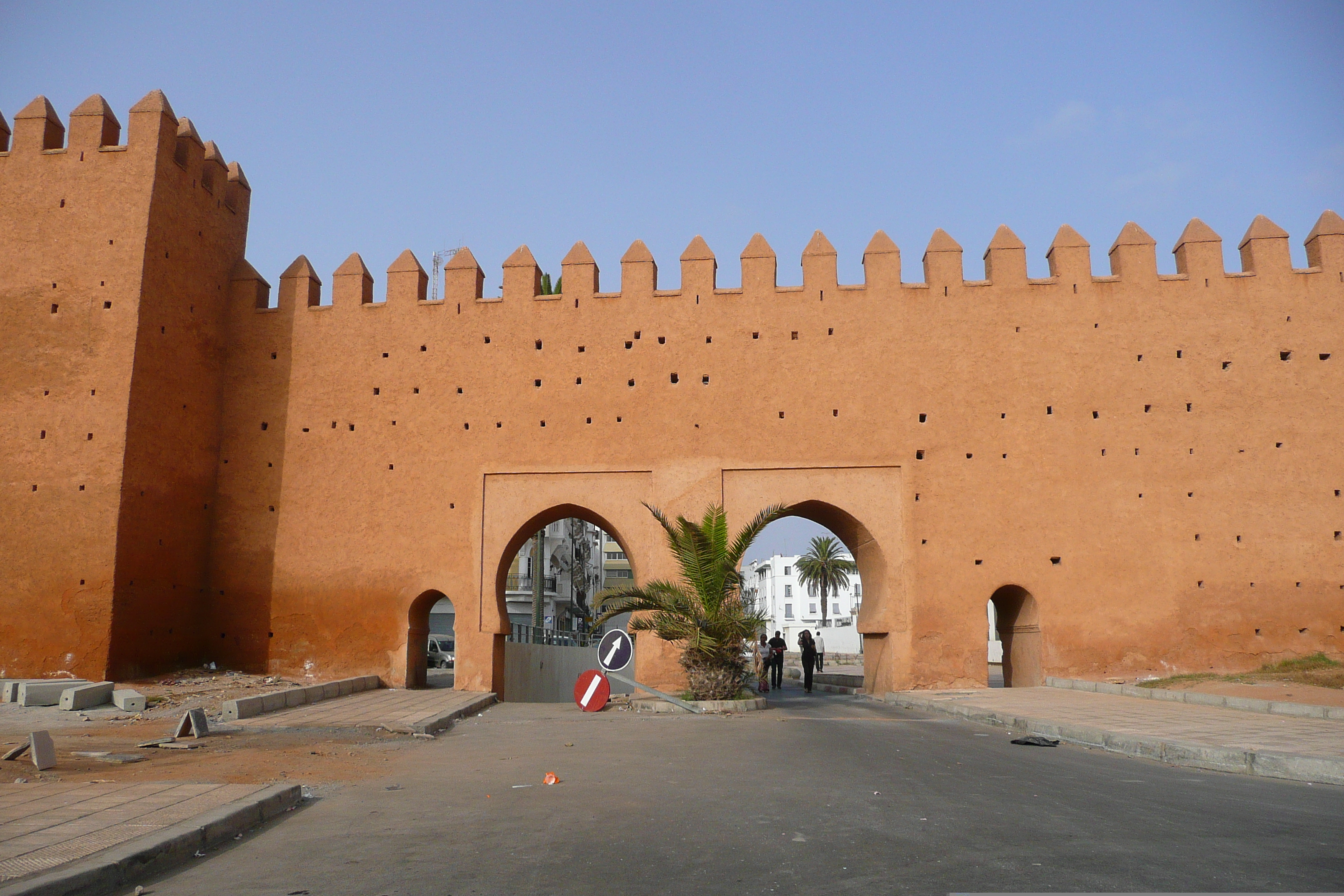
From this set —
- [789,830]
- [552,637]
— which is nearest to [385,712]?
[789,830]

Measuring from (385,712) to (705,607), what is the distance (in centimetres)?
486

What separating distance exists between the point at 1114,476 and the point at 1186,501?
1.29m

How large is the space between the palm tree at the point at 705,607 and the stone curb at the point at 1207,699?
5405mm

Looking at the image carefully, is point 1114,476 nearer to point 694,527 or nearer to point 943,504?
point 943,504

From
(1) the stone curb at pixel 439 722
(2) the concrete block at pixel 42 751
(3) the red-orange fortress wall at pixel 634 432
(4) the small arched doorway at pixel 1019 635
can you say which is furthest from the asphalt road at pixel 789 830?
(3) the red-orange fortress wall at pixel 634 432

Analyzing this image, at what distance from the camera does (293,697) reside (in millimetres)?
13469

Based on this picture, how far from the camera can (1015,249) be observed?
60.7 feet

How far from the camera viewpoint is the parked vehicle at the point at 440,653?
3466 centimetres

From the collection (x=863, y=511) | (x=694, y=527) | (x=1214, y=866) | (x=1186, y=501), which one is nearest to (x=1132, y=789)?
(x=1214, y=866)

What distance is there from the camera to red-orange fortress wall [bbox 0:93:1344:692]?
1681 centimetres

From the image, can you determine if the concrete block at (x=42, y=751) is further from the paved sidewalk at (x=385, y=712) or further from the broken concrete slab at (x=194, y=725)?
the paved sidewalk at (x=385, y=712)

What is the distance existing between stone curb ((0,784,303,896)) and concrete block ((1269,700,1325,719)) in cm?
1041

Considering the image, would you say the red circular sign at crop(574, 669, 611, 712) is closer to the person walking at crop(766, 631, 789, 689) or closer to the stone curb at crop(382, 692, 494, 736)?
the stone curb at crop(382, 692, 494, 736)

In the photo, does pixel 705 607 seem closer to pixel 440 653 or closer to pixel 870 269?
pixel 870 269
